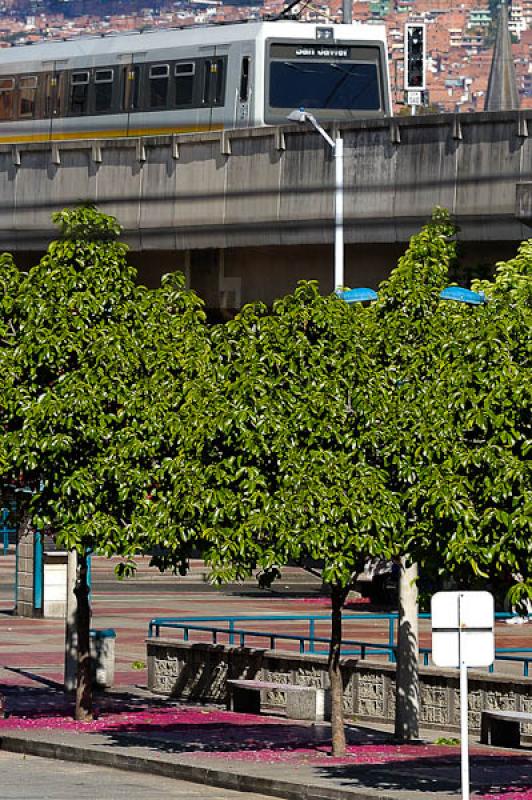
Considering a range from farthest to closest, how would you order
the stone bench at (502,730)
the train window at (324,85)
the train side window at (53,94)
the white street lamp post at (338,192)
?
the train side window at (53,94)
the train window at (324,85)
the white street lamp post at (338,192)
the stone bench at (502,730)

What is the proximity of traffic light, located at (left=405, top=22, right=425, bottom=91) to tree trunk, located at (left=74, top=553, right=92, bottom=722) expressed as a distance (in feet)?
63.9

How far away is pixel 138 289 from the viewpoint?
23938 millimetres

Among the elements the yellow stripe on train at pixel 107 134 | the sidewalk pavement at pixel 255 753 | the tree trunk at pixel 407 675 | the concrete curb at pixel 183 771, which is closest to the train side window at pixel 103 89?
the yellow stripe on train at pixel 107 134

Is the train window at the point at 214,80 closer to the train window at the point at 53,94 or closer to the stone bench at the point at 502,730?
the train window at the point at 53,94

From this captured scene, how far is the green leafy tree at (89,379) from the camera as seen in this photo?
22.2m

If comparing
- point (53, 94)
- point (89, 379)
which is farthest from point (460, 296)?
point (53, 94)

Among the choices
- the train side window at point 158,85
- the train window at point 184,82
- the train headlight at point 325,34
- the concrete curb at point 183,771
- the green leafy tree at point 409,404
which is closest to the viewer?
the green leafy tree at point 409,404

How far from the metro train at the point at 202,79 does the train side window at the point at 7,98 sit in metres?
0.68

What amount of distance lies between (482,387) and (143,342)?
6665mm

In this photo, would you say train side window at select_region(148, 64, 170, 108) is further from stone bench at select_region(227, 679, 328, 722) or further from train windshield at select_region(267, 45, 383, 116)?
stone bench at select_region(227, 679, 328, 722)

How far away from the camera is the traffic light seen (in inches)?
1631

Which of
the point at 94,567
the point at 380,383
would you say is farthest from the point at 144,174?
the point at 380,383

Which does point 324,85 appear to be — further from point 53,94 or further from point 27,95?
point 27,95

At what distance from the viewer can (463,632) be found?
1570 cm
